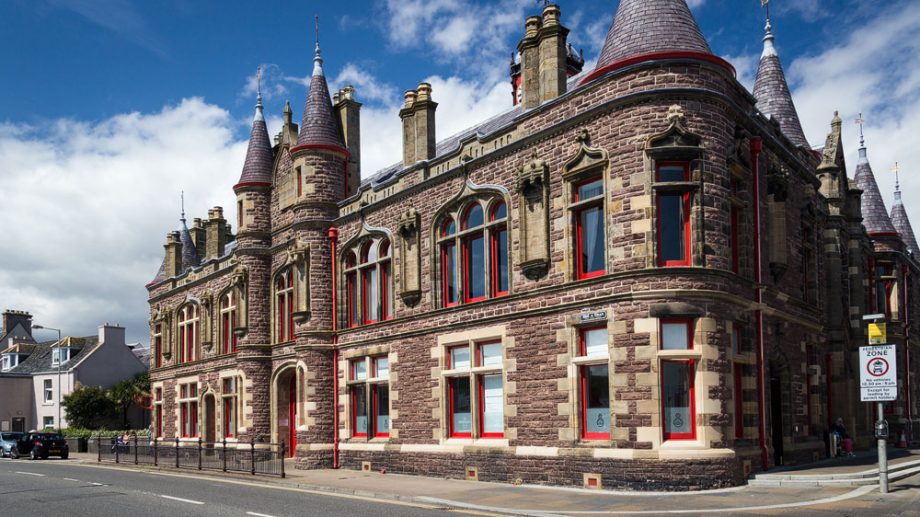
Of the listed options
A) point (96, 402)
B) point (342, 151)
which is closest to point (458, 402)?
point (342, 151)

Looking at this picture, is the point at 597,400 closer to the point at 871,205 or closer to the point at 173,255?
the point at 871,205

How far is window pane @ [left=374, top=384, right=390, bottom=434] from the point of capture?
86.6 feet

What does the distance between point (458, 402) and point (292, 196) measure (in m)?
13.1

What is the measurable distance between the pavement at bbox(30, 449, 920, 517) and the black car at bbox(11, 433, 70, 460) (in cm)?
2458

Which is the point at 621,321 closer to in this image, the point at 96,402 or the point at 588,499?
the point at 588,499

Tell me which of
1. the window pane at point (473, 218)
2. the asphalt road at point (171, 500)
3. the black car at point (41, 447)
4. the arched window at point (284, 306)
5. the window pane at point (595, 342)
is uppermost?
the window pane at point (473, 218)

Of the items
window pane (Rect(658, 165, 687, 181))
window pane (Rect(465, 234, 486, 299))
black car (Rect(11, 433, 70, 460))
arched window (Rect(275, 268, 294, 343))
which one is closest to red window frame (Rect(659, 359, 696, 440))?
window pane (Rect(658, 165, 687, 181))

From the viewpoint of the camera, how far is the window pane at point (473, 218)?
23.2m

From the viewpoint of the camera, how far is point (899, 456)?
25.0 metres

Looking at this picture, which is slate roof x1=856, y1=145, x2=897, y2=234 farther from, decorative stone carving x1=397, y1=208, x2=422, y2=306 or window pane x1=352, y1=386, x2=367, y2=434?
window pane x1=352, y1=386, x2=367, y2=434

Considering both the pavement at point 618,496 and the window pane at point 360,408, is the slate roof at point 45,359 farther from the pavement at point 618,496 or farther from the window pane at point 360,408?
the pavement at point 618,496

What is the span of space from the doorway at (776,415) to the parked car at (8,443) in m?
37.4

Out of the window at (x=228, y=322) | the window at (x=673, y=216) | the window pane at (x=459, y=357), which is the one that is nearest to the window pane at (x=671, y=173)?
the window at (x=673, y=216)

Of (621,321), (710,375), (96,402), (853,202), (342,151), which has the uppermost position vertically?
(342,151)
